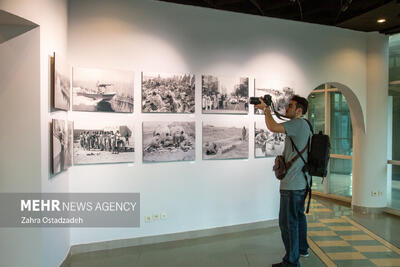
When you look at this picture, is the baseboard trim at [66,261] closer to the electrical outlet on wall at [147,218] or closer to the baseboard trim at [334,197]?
the electrical outlet on wall at [147,218]

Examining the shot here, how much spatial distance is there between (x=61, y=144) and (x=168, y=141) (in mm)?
1440

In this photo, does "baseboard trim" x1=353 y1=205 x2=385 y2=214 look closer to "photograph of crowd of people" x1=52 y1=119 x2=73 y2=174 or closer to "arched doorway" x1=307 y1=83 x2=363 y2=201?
"arched doorway" x1=307 y1=83 x2=363 y2=201

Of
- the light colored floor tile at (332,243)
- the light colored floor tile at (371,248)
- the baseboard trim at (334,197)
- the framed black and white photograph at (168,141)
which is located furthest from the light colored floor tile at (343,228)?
the framed black and white photograph at (168,141)

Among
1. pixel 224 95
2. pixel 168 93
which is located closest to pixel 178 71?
pixel 168 93

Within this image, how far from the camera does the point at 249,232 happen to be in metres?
4.46

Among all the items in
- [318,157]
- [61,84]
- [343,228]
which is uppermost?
[61,84]

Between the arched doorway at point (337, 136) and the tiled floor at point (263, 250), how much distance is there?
185 cm

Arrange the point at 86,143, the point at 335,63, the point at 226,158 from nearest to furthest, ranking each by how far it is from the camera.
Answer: the point at 86,143, the point at 226,158, the point at 335,63

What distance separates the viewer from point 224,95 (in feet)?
14.3

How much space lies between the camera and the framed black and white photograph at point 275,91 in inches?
182

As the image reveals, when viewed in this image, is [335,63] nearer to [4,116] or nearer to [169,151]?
[169,151]

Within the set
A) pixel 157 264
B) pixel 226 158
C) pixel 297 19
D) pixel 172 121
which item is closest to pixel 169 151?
pixel 172 121

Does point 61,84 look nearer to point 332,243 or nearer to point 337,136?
point 332,243

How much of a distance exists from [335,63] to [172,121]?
3.34 m
